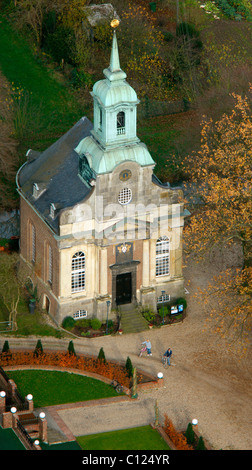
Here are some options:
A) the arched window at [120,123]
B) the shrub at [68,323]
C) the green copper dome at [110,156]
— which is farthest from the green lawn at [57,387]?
the arched window at [120,123]

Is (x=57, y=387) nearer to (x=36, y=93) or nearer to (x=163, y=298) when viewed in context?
(x=163, y=298)

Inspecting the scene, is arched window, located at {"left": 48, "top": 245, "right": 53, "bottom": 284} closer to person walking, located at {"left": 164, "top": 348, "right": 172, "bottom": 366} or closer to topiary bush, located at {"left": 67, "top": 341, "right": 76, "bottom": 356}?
topiary bush, located at {"left": 67, "top": 341, "right": 76, "bottom": 356}

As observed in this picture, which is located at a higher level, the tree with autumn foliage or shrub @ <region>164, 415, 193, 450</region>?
the tree with autumn foliage

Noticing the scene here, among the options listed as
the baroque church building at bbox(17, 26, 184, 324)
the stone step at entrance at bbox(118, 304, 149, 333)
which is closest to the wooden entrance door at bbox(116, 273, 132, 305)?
the baroque church building at bbox(17, 26, 184, 324)

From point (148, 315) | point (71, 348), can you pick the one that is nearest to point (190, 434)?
point (71, 348)

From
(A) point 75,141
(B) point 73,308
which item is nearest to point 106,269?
(B) point 73,308

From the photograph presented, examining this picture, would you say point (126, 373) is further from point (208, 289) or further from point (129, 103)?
point (129, 103)
